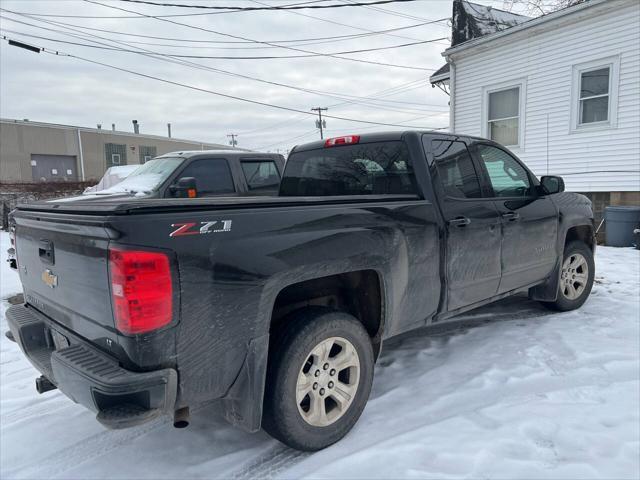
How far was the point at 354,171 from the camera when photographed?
3785mm

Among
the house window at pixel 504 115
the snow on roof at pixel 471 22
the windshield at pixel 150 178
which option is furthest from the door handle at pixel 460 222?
the snow on roof at pixel 471 22

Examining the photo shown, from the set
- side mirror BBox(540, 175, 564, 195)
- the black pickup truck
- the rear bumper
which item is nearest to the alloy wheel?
the black pickup truck

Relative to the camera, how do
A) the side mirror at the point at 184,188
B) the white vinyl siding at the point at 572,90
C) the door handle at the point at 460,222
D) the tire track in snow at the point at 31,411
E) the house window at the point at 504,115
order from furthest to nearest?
the house window at the point at 504,115 < the white vinyl siding at the point at 572,90 < the side mirror at the point at 184,188 < the door handle at the point at 460,222 < the tire track in snow at the point at 31,411

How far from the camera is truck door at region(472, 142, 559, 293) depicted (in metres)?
4.04

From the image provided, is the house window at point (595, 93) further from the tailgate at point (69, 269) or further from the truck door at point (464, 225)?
the tailgate at point (69, 269)

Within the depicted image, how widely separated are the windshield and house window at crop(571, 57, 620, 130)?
8755 mm

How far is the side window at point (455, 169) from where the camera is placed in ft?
11.8

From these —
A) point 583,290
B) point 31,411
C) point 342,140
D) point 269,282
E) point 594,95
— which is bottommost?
point 31,411

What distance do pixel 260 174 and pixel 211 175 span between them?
2.50ft

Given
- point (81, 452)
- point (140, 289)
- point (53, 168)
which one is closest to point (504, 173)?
point (140, 289)

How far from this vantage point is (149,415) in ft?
6.56

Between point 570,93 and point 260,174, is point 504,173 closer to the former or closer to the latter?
point 260,174

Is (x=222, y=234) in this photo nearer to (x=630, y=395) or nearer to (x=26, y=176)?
(x=630, y=395)

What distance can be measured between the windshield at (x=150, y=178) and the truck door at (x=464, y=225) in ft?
14.5
